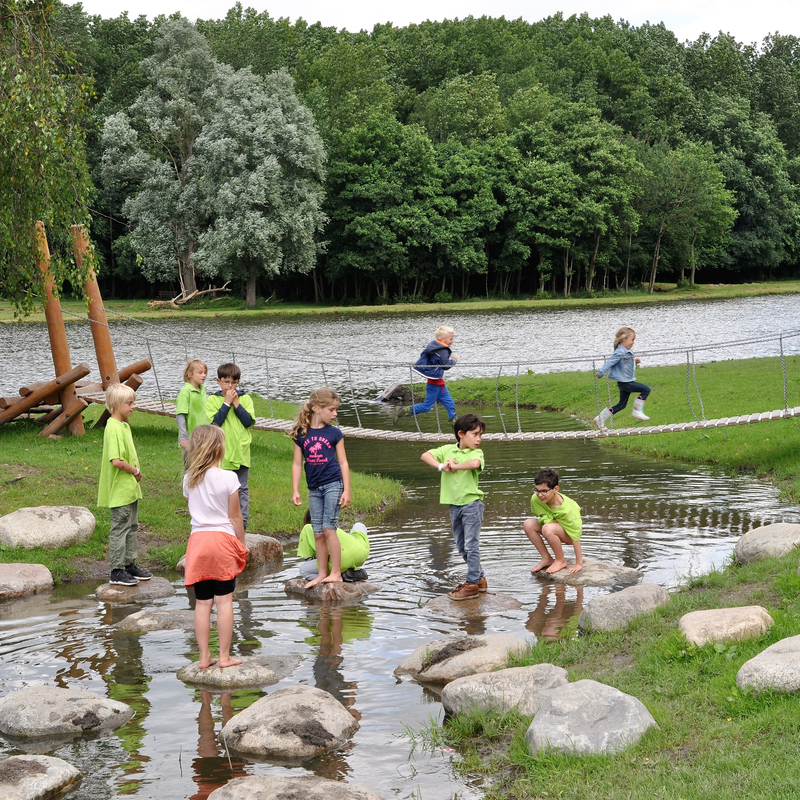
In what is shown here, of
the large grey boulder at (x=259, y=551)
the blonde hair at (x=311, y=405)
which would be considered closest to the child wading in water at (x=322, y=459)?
the blonde hair at (x=311, y=405)

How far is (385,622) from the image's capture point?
809 cm

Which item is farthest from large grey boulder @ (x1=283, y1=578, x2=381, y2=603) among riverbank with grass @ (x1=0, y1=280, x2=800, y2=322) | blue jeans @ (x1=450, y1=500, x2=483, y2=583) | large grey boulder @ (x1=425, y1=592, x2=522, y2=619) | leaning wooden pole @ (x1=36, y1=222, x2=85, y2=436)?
riverbank with grass @ (x1=0, y1=280, x2=800, y2=322)

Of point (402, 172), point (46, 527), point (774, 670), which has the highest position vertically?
point (402, 172)

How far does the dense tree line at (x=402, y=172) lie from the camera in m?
58.3

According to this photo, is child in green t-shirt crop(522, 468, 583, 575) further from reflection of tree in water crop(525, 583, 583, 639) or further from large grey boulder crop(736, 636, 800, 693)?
large grey boulder crop(736, 636, 800, 693)

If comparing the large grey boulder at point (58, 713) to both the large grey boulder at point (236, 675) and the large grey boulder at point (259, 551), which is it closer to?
the large grey boulder at point (236, 675)

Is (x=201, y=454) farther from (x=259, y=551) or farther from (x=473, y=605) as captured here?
(x=259, y=551)

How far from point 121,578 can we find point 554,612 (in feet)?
13.5

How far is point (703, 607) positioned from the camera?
7203mm

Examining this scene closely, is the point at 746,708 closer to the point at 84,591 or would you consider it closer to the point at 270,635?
the point at 270,635

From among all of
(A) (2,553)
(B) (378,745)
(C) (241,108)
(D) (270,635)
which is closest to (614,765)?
(B) (378,745)

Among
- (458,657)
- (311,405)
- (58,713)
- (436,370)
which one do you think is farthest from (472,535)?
(436,370)

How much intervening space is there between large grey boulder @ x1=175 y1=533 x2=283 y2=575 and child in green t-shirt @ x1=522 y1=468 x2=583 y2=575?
2.92 meters

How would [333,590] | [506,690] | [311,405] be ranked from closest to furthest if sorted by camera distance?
[506,690] < [311,405] < [333,590]
